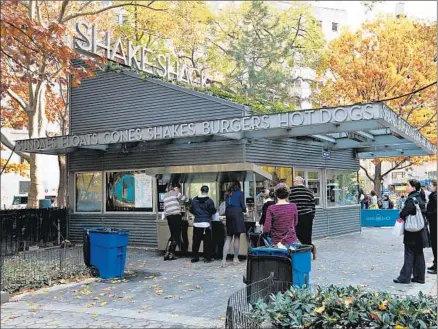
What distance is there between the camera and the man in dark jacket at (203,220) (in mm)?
10672

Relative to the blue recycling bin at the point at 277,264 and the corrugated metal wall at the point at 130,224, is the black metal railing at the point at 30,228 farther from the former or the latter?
the blue recycling bin at the point at 277,264

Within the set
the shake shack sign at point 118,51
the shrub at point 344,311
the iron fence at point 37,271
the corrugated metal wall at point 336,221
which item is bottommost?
the iron fence at point 37,271

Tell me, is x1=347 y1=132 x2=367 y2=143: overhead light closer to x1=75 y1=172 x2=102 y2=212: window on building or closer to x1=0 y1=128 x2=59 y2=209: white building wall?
x1=75 y1=172 x2=102 y2=212: window on building

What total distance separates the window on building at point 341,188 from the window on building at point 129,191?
235 inches

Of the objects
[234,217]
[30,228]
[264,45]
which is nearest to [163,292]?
[234,217]

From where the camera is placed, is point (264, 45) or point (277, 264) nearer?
point (277, 264)

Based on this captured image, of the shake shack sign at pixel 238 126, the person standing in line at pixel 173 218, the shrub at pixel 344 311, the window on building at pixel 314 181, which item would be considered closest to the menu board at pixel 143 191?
the shake shack sign at pixel 238 126

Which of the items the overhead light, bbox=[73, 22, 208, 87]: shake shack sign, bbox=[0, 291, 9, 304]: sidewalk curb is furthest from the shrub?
bbox=[73, 22, 208, 87]: shake shack sign

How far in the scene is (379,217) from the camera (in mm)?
21000

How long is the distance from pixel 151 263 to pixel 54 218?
5.23 metres

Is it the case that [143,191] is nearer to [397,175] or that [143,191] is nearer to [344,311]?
[344,311]

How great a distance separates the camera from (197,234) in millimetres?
10820

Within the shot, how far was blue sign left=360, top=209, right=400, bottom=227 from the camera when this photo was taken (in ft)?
68.1

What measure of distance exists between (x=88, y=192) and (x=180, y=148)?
3.80 metres
